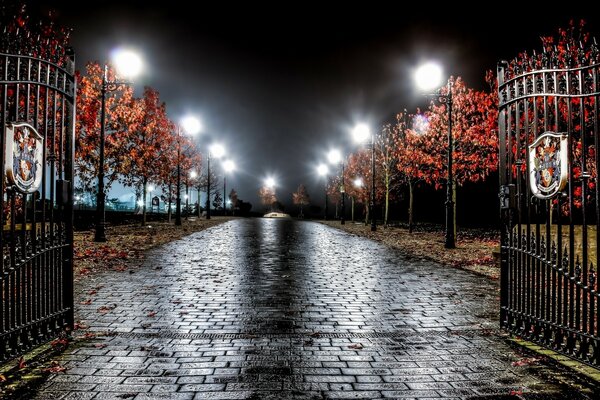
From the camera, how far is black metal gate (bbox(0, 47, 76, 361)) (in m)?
5.18

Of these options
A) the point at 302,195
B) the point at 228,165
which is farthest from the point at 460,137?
the point at 302,195

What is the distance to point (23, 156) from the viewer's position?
5418 millimetres

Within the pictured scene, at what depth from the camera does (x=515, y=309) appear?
6391mm

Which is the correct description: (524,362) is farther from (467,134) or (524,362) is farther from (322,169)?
(322,169)

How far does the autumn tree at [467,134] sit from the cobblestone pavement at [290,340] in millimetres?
13017

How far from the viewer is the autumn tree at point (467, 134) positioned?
2239cm

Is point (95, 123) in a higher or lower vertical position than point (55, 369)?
higher

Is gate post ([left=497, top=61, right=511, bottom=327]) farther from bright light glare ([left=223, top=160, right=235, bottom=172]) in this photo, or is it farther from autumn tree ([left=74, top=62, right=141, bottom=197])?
bright light glare ([left=223, top=160, right=235, bottom=172])

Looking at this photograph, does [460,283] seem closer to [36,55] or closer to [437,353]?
[437,353]

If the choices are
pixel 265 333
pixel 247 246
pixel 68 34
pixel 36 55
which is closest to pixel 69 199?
pixel 36 55

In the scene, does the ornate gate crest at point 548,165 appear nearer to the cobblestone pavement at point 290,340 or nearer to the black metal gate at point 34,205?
the cobblestone pavement at point 290,340

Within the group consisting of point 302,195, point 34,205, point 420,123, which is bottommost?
point 34,205

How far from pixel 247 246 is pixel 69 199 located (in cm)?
1306

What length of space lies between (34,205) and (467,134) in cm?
2106
